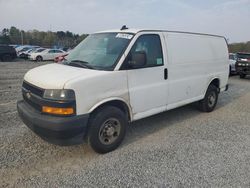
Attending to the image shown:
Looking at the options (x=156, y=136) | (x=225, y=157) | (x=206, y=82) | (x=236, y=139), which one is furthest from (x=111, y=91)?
(x=206, y=82)

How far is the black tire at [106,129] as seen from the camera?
12.4 feet

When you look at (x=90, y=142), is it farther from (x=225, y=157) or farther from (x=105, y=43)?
(x=225, y=157)

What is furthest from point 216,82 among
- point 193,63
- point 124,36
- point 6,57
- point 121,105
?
point 6,57

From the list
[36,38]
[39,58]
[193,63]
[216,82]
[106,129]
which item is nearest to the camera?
[106,129]

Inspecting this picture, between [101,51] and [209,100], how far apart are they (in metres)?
3.67

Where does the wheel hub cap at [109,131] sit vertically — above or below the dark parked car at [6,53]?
below

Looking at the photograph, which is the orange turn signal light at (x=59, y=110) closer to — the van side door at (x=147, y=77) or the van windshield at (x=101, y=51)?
the van windshield at (x=101, y=51)

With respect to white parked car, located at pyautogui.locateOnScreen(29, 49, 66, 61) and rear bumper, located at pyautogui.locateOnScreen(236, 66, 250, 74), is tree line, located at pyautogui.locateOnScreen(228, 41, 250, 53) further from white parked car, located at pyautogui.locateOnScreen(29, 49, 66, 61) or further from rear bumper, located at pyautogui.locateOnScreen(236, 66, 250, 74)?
white parked car, located at pyautogui.locateOnScreen(29, 49, 66, 61)

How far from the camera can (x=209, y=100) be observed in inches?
261

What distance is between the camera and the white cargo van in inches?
136

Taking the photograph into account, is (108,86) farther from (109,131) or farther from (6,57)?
(6,57)

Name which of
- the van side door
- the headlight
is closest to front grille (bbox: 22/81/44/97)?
the headlight

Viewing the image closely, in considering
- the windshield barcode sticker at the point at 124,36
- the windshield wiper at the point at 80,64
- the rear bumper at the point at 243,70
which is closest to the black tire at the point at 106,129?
the windshield wiper at the point at 80,64

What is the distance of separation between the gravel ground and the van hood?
1169mm
